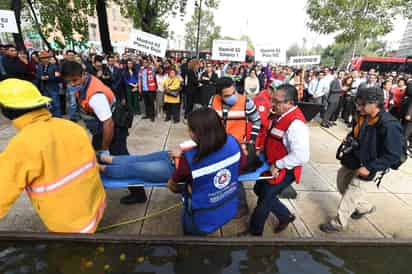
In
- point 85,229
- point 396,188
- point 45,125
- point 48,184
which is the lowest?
point 396,188

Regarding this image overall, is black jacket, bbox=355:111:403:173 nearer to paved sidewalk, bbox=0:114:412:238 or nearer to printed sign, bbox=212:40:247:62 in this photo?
paved sidewalk, bbox=0:114:412:238

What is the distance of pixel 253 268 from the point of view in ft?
5.48

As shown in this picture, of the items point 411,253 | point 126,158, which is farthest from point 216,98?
point 411,253

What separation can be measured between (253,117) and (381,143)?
1.32m

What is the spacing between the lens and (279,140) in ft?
7.83

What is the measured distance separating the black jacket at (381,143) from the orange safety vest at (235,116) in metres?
1.24

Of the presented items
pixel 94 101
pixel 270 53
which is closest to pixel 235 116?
pixel 94 101

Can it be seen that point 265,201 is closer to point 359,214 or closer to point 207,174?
point 207,174

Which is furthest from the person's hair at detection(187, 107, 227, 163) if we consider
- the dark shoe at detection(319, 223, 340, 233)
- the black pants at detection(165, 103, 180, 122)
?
the black pants at detection(165, 103, 180, 122)

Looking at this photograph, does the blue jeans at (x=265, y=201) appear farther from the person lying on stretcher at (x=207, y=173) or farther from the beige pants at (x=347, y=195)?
the beige pants at (x=347, y=195)

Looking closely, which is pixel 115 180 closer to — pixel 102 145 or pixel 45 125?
pixel 102 145

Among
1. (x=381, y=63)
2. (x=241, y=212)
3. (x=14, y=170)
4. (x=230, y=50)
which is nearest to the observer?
(x=14, y=170)

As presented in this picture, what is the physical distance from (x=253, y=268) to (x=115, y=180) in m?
1.49

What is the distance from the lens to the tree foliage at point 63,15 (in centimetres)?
1153
